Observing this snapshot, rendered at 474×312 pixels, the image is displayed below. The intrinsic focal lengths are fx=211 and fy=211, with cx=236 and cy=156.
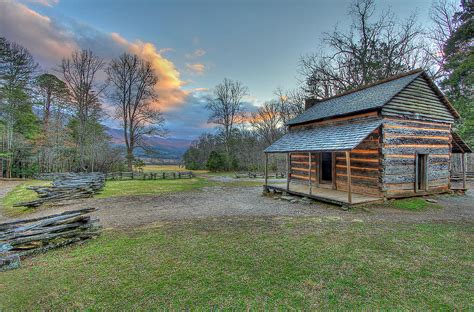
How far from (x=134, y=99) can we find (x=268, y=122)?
22.6m

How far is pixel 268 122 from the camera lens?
3922 cm

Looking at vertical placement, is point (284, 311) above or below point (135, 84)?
below

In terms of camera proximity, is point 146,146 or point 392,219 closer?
point 392,219

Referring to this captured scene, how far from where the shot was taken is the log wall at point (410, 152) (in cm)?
990

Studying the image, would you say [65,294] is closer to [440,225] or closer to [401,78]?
[440,225]

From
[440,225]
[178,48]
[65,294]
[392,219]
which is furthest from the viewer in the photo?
[178,48]

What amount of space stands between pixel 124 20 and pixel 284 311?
1937cm

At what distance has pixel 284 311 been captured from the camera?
9.07 feet

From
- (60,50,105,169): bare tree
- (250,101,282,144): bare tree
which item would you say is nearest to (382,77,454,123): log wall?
(250,101,282,144): bare tree

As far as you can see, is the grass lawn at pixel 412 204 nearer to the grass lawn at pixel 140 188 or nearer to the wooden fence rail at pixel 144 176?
the grass lawn at pixel 140 188

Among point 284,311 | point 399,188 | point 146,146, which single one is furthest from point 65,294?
point 146,146

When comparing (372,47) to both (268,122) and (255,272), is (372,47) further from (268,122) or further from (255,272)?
(255,272)

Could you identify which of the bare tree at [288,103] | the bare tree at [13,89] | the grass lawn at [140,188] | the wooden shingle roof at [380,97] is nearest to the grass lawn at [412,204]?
the wooden shingle roof at [380,97]

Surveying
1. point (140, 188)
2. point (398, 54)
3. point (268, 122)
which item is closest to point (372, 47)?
point (398, 54)
